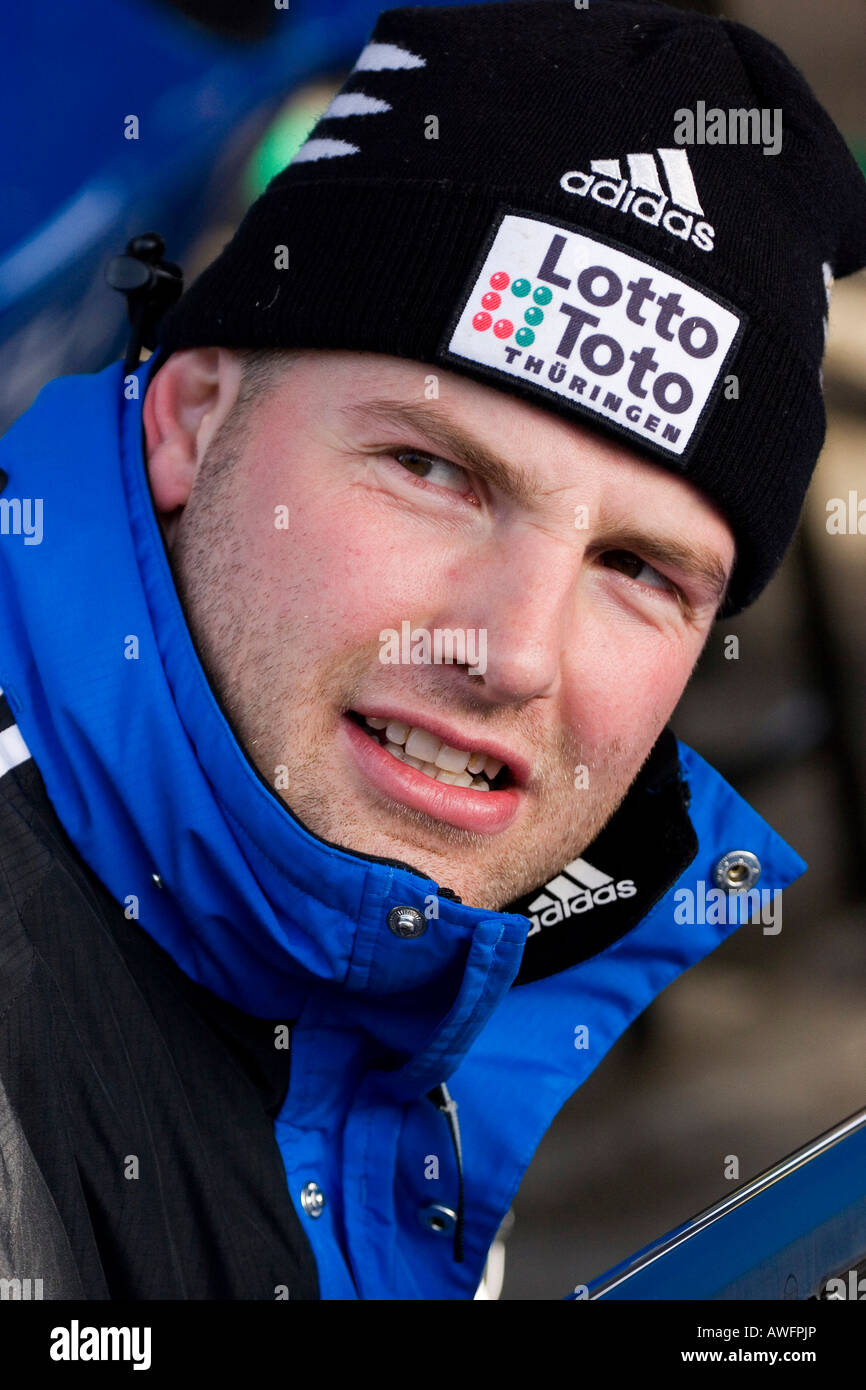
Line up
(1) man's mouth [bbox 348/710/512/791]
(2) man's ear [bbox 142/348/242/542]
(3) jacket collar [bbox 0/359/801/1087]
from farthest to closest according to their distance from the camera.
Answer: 1. (2) man's ear [bbox 142/348/242/542]
2. (1) man's mouth [bbox 348/710/512/791]
3. (3) jacket collar [bbox 0/359/801/1087]

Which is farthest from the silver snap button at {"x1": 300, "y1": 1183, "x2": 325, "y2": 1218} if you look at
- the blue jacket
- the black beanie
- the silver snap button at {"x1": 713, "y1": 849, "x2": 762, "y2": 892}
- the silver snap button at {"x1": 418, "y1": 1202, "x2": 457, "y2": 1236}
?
the black beanie

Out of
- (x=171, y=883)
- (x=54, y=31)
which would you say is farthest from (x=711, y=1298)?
(x=54, y=31)

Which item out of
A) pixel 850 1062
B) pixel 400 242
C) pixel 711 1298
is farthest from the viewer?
pixel 850 1062

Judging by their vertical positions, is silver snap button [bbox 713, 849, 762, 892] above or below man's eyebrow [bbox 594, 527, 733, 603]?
below

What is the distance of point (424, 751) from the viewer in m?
1.19

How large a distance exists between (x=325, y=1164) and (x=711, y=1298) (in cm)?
43

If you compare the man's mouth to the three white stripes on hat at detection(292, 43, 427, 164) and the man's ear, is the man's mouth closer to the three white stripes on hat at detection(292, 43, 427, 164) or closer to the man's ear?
the man's ear

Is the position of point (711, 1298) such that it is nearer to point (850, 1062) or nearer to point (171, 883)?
point (171, 883)

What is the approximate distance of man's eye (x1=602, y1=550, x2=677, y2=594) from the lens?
51.1 inches

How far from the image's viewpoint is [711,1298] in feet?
3.23

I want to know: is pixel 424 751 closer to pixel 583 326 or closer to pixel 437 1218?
pixel 583 326

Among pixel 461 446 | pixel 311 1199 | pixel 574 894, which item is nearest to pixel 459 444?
pixel 461 446

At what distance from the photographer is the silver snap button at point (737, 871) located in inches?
59.2

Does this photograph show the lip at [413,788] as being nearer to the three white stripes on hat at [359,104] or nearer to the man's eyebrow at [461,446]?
the man's eyebrow at [461,446]
